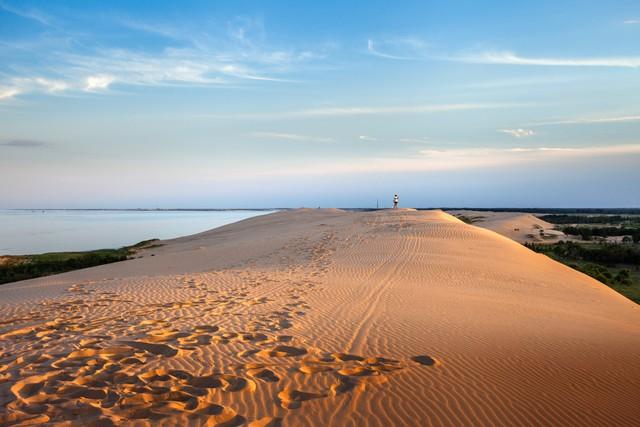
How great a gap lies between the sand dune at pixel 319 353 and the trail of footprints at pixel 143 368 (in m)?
0.02

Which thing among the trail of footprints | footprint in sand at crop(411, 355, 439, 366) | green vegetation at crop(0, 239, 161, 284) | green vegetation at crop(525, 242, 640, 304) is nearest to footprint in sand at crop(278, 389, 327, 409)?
the trail of footprints

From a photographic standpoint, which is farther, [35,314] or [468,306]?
[468,306]

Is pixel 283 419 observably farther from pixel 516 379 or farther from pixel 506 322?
pixel 506 322

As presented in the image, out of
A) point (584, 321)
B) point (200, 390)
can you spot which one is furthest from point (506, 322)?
point (200, 390)

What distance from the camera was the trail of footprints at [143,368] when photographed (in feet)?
13.1

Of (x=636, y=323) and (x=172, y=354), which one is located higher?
(x=172, y=354)

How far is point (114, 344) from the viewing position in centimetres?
593

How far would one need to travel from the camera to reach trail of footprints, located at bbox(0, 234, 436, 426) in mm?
3998

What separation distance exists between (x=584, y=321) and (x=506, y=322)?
200 cm

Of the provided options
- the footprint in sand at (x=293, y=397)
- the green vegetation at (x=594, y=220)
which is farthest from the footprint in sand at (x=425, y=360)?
the green vegetation at (x=594, y=220)

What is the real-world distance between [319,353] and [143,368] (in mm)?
2299

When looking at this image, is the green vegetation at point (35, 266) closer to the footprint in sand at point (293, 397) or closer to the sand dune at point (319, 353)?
the sand dune at point (319, 353)

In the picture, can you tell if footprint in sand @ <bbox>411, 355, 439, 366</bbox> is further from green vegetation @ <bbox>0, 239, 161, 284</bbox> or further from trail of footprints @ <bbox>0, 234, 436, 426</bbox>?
green vegetation @ <bbox>0, 239, 161, 284</bbox>

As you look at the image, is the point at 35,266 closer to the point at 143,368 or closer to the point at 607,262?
the point at 143,368
